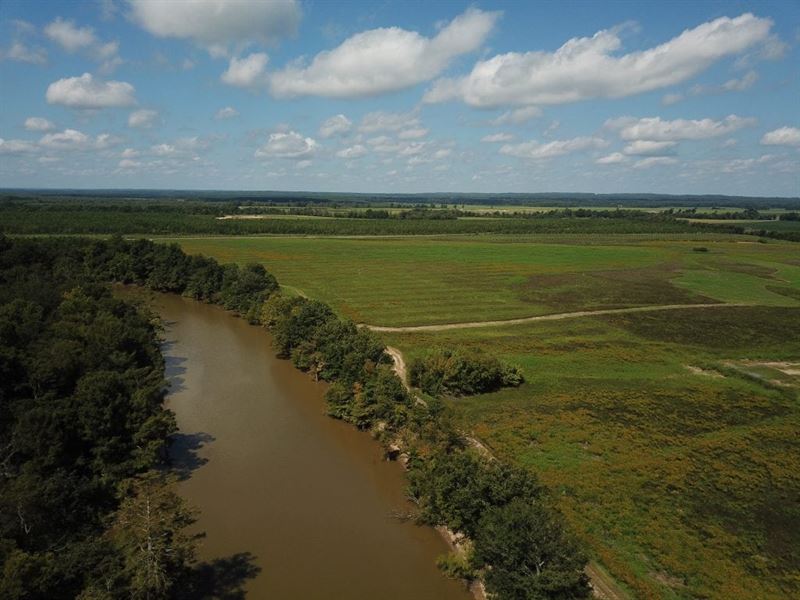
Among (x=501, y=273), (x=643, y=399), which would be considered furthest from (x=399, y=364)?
(x=501, y=273)

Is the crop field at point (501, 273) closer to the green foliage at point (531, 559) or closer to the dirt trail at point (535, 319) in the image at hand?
the dirt trail at point (535, 319)

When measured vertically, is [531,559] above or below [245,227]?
below

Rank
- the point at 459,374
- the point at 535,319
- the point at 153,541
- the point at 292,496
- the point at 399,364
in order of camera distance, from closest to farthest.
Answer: the point at 153,541, the point at 292,496, the point at 459,374, the point at 399,364, the point at 535,319

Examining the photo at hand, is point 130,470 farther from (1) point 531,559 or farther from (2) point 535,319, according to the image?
(2) point 535,319

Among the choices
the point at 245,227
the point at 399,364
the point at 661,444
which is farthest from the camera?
the point at 245,227

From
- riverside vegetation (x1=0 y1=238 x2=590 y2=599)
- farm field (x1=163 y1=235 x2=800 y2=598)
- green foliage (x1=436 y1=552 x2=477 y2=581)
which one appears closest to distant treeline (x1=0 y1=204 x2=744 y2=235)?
farm field (x1=163 y1=235 x2=800 y2=598)

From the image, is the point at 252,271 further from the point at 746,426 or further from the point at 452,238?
the point at 452,238
